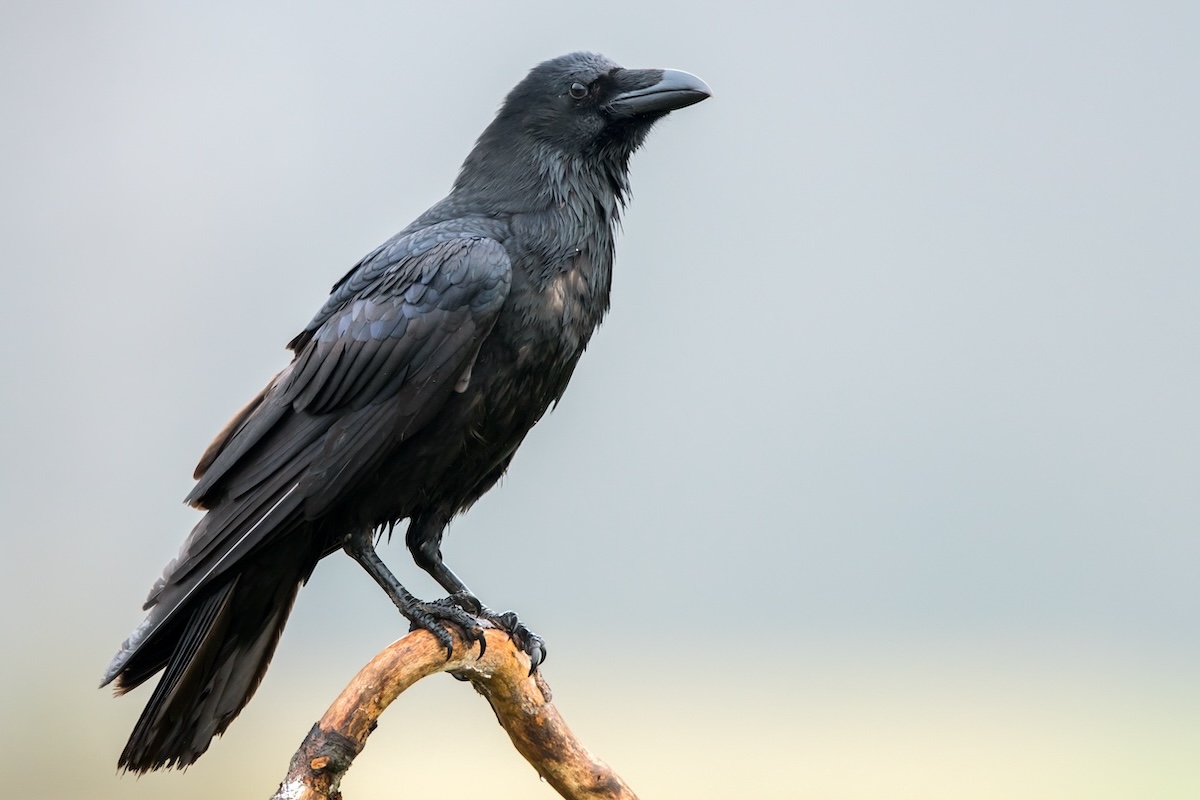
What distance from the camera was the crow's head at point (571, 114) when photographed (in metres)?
3.73

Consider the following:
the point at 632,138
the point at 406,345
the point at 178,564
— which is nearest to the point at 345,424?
the point at 406,345

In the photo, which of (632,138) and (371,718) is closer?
(371,718)

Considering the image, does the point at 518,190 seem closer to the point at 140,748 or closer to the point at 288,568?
the point at 288,568

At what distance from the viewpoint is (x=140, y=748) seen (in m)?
3.27

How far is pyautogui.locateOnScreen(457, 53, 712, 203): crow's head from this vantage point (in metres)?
3.73

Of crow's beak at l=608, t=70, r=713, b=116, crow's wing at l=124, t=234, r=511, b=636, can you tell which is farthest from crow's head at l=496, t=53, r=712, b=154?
crow's wing at l=124, t=234, r=511, b=636

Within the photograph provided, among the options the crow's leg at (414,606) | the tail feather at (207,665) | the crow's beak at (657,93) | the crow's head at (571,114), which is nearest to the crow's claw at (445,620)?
the crow's leg at (414,606)

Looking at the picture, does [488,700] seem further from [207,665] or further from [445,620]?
[207,665]

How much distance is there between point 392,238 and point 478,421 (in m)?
0.68

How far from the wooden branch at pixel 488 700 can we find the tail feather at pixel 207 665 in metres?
0.53

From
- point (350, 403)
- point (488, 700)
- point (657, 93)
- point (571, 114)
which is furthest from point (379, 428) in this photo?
point (657, 93)

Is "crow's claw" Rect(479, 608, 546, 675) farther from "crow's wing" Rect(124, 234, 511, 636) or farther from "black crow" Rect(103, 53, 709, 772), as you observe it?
"crow's wing" Rect(124, 234, 511, 636)

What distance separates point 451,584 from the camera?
12.1 feet

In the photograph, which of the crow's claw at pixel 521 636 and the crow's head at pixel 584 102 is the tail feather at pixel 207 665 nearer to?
the crow's claw at pixel 521 636
